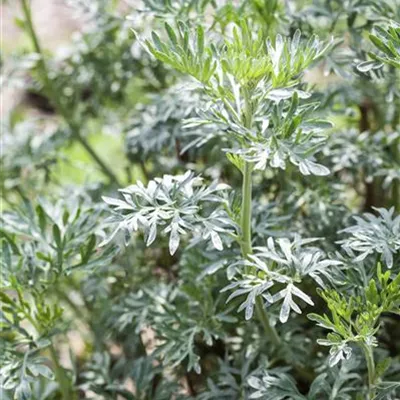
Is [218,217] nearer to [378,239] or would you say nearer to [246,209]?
[246,209]

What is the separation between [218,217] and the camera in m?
1.18

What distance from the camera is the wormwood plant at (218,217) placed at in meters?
1.12

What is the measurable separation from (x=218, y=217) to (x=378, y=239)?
0.25 meters

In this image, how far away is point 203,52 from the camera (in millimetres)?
1119

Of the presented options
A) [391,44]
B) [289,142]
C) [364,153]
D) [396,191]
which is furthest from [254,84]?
[396,191]

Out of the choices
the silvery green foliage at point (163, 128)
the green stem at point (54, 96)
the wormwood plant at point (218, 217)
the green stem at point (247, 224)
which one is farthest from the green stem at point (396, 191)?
the green stem at point (54, 96)

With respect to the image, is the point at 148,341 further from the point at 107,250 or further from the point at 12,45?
the point at 12,45

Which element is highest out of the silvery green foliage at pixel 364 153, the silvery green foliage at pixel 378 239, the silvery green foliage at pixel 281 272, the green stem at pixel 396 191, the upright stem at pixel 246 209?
the upright stem at pixel 246 209

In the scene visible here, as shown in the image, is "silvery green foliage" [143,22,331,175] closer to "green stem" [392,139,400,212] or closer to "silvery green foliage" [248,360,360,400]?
"silvery green foliage" [248,360,360,400]

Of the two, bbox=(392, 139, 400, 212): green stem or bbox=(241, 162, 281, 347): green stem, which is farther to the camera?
bbox=(392, 139, 400, 212): green stem

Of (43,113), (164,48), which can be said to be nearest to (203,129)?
(164,48)

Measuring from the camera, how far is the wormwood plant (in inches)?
44.2

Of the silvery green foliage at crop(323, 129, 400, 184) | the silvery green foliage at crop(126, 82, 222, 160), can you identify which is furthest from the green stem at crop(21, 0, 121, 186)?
the silvery green foliage at crop(323, 129, 400, 184)

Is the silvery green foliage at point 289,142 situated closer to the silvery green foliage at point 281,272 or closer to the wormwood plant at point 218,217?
the wormwood plant at point 218,217
